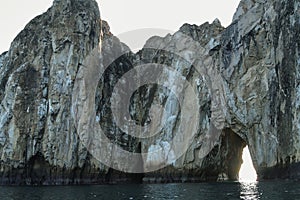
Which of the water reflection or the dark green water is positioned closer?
the water reflection

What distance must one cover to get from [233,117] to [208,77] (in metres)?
10.5

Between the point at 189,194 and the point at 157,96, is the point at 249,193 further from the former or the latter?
the point at 157,96

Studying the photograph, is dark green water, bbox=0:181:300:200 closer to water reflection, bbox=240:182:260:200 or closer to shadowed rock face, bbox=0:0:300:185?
water reflection, bbox=240:182:260:200

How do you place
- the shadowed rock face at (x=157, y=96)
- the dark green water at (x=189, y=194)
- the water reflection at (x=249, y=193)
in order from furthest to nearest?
1. the shadowed rock face at (x=157, y=96)
2. the dark green water at (x=189, y=194)
3. the water reflection at (x=249, y=193)

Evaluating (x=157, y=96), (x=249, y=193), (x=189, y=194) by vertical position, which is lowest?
(x=189, y=194)

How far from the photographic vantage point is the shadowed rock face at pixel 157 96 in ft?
167

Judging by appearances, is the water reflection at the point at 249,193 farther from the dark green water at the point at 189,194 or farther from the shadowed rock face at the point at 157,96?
the shadowed rock face at the point at 157,96

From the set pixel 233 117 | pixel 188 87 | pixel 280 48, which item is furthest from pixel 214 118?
pixel 280 48

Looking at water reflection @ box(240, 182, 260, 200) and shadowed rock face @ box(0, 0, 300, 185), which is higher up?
shadowed rock face @ box(0, 0, 300, 185)

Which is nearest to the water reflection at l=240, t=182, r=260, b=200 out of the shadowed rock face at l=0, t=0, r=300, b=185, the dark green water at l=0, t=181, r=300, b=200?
the dark green water at l=0, t=181, r=300, b=200

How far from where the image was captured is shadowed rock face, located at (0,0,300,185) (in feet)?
167

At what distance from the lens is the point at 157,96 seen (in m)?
73.0

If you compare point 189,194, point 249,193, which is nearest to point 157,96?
point 189,194

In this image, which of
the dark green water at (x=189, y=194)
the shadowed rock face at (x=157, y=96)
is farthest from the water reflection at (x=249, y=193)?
the shadowed rock face at (x=157, y=96)
